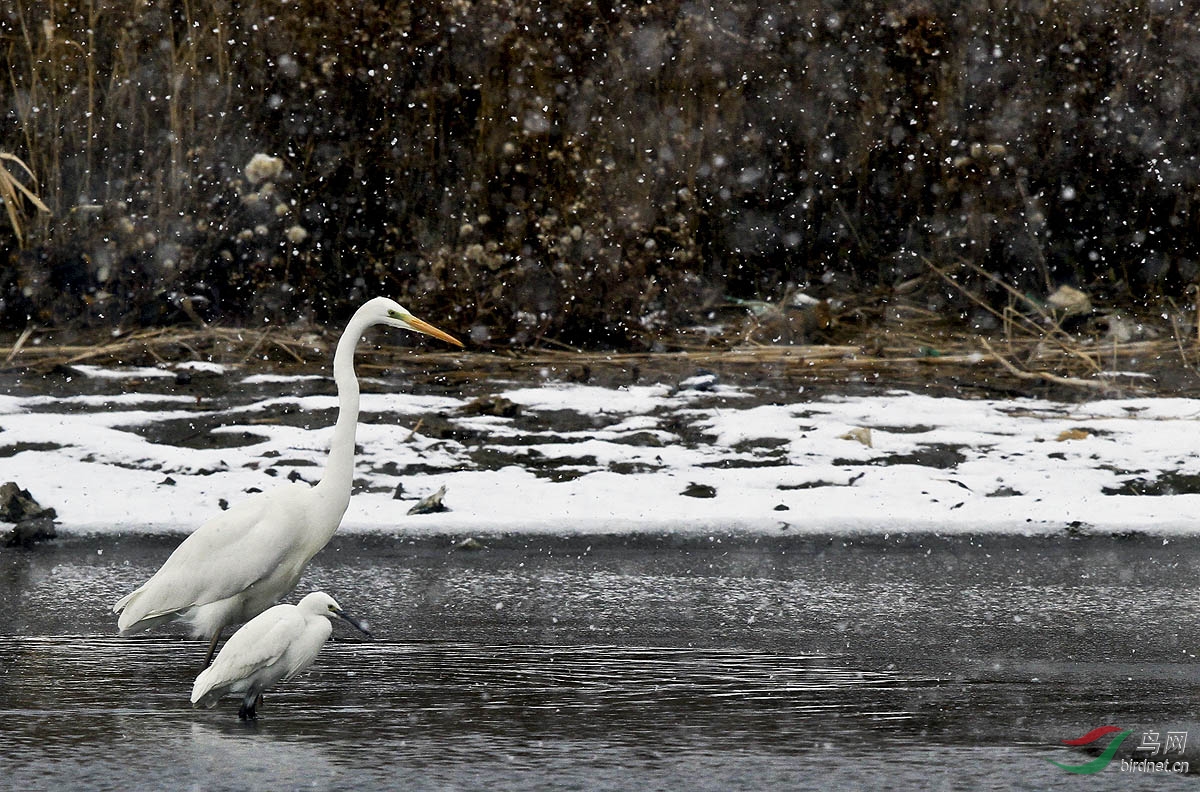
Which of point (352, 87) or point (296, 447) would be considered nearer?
point (296, 447)

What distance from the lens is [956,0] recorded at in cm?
1262

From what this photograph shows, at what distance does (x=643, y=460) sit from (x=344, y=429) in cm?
333

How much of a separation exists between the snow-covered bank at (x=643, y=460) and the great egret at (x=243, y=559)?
6.58 ft

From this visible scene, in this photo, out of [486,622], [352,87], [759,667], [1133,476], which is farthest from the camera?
[352,87]

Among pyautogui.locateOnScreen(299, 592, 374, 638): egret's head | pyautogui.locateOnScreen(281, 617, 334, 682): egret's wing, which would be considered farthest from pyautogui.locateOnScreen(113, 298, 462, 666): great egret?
pyautogui.locateOnScreen(281, 617, 334, 682): egret's wing

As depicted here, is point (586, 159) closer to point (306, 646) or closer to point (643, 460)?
point (643, 460)

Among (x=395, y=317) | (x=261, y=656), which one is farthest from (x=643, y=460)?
(x=261, y=656)

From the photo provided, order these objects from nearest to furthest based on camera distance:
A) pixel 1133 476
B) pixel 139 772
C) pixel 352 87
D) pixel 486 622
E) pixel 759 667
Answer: pixel 139 772
pixel 759 667
pixel 486 622
pixel 1133 476
pixel 352 87

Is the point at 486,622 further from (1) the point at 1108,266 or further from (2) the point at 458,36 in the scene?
(1) the point at 1108,266

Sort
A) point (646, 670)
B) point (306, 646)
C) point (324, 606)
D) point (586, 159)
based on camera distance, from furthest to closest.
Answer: point (586, 159), point (646, 670), point (324, 606), point (306, 646)

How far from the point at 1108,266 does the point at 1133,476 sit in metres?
4.83

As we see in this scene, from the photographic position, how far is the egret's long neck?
18.8 feet

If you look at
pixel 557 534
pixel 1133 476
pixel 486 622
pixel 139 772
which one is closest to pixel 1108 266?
pixel 1133 476

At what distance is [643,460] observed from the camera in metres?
8.98
